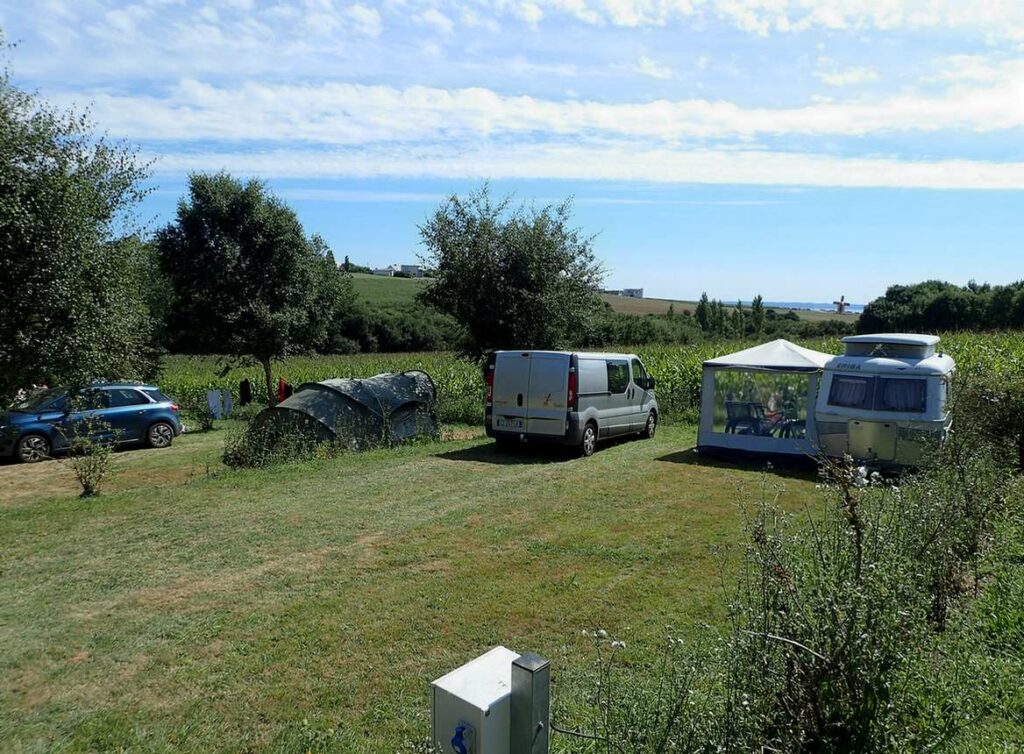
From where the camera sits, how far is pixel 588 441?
41.1 feet

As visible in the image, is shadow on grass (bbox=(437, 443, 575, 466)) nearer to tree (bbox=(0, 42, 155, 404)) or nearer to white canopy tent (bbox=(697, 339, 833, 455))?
white canopy tent (bbox=(697, 339, 833, 455))

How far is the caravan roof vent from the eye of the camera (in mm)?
10609

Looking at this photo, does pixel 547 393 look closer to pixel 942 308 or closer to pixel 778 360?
pixel 778 360

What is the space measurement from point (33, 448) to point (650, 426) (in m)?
13.1

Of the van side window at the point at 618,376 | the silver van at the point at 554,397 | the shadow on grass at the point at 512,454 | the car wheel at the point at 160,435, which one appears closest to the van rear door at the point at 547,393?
the silver van at the point at 554,397

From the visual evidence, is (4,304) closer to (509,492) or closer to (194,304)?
(509,492)

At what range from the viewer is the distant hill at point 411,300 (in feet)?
190

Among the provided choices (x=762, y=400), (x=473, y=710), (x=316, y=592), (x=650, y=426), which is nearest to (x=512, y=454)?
(x=650, y=426)

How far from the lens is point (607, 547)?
696cm

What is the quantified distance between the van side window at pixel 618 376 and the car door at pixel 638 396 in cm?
24

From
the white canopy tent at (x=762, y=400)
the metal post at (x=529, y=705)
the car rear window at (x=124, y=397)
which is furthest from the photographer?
the car rear window at (x=124, y=397)

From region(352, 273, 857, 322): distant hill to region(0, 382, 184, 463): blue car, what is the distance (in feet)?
124

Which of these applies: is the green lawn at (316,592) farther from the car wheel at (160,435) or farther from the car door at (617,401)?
the car wheel at (160,435)

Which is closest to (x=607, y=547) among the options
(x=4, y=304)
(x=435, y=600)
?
(x=435, y=600)
